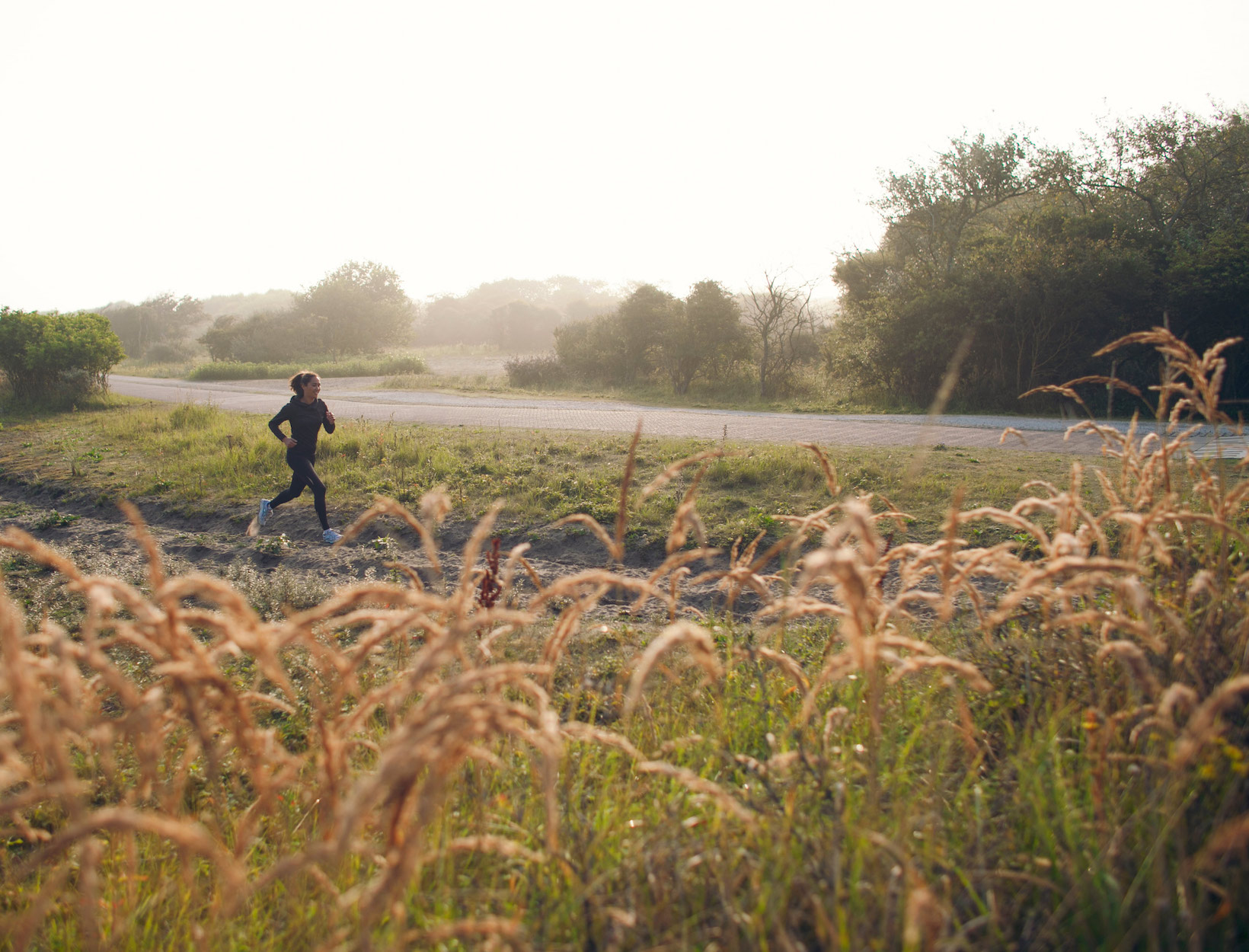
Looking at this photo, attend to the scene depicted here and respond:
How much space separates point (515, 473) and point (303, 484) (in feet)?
7.93

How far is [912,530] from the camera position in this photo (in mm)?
6277

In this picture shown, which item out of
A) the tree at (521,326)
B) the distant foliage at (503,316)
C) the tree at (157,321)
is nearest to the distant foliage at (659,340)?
the distant foliage at (503,316)

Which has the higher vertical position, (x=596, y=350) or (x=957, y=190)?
(x=957, y=190)

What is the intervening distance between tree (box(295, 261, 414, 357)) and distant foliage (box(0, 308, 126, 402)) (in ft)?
99.2

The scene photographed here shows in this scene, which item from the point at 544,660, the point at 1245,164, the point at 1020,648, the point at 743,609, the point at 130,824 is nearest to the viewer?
the point at 130,824

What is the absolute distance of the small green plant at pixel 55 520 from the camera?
8031 millimetres

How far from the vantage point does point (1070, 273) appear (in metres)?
16.6

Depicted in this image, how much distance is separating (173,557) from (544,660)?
20.9ft

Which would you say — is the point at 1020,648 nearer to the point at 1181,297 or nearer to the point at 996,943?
the point at 996,943

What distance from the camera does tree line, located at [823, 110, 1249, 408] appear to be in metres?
16.3

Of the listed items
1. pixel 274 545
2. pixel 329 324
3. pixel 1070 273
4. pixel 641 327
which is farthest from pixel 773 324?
pixel 329 324

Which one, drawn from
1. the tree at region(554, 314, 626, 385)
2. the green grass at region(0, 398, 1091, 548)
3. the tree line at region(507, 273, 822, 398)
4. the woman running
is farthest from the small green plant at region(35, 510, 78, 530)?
the tree at region(554, 314, 626, 385)

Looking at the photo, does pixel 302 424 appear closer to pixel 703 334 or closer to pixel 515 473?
pixel 515 473

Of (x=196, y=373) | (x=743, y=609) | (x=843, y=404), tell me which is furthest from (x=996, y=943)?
(x=196, y=373)
